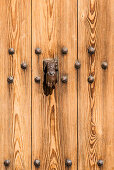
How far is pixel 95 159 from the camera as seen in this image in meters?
1.26

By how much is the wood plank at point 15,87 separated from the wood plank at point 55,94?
0.09 feet

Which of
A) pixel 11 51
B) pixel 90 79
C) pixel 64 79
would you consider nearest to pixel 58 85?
pixel 64 79

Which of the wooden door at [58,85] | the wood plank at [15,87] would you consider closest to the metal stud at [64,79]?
the wooden door at [58,85]

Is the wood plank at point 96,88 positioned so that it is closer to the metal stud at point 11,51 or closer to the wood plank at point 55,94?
the wood plank at point 55,94

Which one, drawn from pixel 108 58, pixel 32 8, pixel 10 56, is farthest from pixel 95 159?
pixel 32 8

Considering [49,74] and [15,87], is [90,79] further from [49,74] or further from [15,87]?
[15,87]

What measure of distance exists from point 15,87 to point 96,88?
0.36 metres

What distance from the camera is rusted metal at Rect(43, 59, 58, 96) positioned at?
1151 millimetres

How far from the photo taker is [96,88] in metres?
1.24

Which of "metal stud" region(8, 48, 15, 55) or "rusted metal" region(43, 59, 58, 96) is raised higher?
"metal stud" region(8, 48, 15, 55)

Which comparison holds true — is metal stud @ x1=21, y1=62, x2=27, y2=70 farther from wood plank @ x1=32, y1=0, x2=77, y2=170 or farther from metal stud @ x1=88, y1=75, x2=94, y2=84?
metal stud @ x1=88, y1=75, x2=94, y2=84

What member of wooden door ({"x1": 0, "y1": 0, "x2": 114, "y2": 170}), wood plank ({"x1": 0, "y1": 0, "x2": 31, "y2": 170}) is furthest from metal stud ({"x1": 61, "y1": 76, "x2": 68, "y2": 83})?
wood plank ({"x1": 0, "y1": 0, "x2": 31, "y2": 170})

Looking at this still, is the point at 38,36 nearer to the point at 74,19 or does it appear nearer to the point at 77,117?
the point at 74,19

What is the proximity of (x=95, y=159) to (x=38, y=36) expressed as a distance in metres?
0.60
